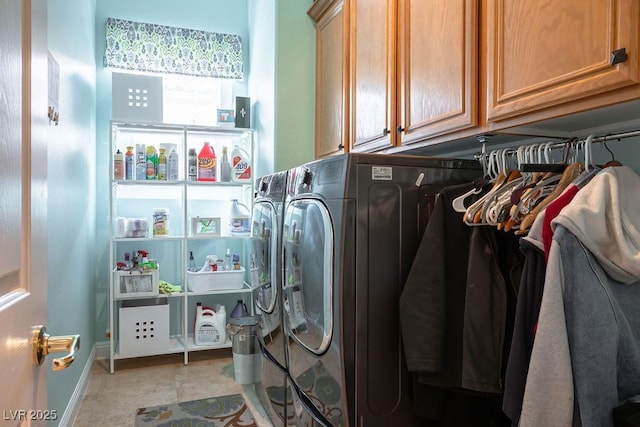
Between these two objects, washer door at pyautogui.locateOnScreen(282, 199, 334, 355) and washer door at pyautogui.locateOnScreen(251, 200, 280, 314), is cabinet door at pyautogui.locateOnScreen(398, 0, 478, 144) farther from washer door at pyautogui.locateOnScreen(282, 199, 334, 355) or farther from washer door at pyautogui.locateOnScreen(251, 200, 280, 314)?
→ washer door at pyautogui.locateOnScreen(251, 200, 280, 314)

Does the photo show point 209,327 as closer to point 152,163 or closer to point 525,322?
point 152,163

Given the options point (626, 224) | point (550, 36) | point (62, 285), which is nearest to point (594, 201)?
point (626, 224)

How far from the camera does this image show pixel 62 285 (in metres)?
2.18

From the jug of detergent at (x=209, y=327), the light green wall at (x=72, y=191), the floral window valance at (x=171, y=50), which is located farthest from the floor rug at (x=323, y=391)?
the floral window valance at (x=171, y=50)

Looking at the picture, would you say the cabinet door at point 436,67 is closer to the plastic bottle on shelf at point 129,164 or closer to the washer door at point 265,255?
the washer door at point 265,255

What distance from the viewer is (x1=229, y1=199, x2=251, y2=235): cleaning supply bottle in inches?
135

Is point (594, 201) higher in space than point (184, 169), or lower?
lower

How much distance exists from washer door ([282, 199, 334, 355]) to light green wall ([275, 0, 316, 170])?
3.20ft

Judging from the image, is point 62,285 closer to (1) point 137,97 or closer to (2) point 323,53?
(1) point 137,97

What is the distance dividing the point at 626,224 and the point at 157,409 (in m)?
2.62

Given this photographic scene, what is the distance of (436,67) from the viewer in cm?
153

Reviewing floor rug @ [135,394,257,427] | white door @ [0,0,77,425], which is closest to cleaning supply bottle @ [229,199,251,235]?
floor rug @ [135,394,257,427]

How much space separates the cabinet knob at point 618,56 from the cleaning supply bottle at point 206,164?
115 inches

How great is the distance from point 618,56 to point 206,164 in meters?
2.95
